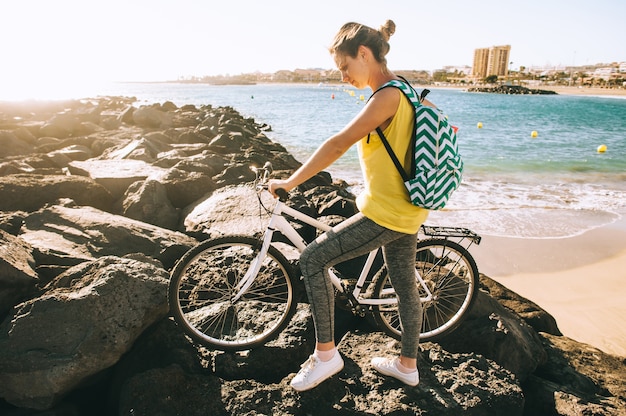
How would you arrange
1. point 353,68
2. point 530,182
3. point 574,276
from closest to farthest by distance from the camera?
point 353,68
point 574,276
point 530,182

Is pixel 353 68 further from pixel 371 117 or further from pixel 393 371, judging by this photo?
pixel 393 371

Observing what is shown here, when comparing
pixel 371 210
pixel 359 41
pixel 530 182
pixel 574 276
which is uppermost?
pixel 359 41

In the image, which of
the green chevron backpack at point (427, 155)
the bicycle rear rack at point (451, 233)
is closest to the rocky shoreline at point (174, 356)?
the bicycle rear rack at point (451, 233)

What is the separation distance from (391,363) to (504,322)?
3.70ft

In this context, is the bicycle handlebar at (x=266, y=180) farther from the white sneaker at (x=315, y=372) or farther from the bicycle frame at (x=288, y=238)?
the white sneaker at (x=315, y=372)

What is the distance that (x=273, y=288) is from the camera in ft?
10.8

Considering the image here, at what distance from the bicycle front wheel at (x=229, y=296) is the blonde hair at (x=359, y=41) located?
4.51ft

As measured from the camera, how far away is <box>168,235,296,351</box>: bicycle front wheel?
2.87 metres

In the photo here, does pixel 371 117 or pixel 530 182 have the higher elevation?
pixel 371 117

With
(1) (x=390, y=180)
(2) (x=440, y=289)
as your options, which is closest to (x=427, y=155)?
(1) (x=390, y=180)

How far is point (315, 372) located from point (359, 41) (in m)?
1.88

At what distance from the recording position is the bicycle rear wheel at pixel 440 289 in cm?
317

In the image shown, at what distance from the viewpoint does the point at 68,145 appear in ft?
36.4

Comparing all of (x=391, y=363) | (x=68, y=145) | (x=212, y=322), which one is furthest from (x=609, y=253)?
(x=68, y=145)
